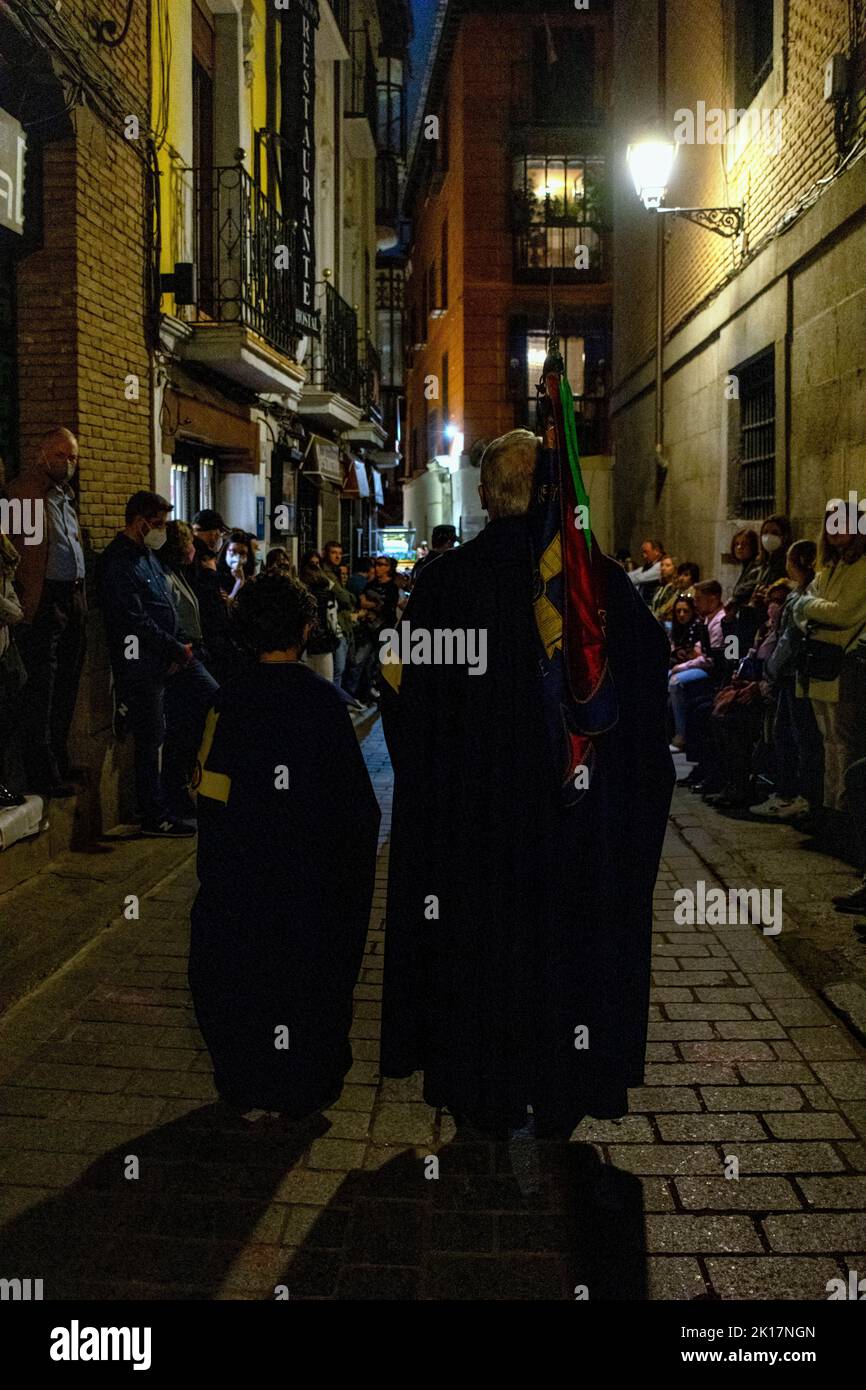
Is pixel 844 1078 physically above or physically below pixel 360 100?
below

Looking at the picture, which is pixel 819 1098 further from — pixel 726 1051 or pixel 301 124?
pixel 301 124

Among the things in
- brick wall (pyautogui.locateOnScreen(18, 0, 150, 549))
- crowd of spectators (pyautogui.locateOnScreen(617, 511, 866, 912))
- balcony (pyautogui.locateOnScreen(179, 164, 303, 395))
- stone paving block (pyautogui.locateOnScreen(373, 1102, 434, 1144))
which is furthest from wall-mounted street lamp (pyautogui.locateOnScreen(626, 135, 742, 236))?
stone paving block (pyautogui.locateOnScreen(373, 1102, 434, 1144))

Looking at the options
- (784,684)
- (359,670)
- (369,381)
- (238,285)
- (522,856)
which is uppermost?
(369,381)

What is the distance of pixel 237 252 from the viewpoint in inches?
506

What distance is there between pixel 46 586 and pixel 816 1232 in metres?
5.31

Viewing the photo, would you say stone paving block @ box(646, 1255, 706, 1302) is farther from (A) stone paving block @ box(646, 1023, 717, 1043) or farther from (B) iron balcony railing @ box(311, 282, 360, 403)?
(B) iron balcony railing @ box(311, 282, 360, 403)

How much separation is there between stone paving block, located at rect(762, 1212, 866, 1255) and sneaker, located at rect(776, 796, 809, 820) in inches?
201

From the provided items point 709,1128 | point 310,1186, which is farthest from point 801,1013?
point 310,1186

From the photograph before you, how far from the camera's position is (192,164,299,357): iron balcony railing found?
1247cm

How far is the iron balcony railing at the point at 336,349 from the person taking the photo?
61.8ft

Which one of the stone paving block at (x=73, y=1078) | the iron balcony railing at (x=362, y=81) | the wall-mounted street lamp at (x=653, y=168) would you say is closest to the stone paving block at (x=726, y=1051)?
the stone paving block at (x=73, y=1078)

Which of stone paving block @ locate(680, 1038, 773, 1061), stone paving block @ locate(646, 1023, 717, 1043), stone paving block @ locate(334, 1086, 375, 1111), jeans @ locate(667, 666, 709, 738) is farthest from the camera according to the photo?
jeans @ locate(667, 666, 709, 738)

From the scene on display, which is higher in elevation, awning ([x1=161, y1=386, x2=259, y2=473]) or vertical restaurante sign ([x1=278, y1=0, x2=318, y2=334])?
vertical restaurante sign ([x1=278, y1=0, x2=318, y2=334])
